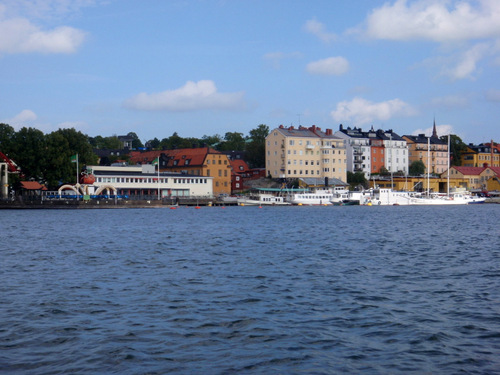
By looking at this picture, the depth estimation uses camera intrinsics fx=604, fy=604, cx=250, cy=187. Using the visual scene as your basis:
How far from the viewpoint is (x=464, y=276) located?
73.8 ft

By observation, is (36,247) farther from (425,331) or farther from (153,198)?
(153,198)

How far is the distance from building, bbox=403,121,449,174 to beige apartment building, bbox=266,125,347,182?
33891 millimetres

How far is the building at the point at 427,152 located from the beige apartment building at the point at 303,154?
111 feet

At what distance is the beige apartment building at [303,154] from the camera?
12988 centimetres

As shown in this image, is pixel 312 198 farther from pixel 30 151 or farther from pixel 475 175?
pixel 475 175

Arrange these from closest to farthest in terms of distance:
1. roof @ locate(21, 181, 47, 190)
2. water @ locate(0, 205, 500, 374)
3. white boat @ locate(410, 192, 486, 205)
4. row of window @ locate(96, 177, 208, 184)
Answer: water @ locate(0, 205, 500, 374), roof @ locate(21, 181, 47, 190), row of window @ locate(96, 177, 208, 184), white boat @ locate(410, 192, 486, 205)

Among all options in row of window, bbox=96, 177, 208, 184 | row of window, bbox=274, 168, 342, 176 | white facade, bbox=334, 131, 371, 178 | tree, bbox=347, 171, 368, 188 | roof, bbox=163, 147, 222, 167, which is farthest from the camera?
white facade, bbox=334, 131, 371, 178

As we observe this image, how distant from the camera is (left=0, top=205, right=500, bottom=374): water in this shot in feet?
40.2

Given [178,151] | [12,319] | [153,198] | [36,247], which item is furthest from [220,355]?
[178,151]

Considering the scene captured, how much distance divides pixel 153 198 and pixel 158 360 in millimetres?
93703

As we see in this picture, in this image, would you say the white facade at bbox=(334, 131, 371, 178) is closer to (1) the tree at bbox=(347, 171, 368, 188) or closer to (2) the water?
(1) the tree at bbox=(347, 171, 368, 188)

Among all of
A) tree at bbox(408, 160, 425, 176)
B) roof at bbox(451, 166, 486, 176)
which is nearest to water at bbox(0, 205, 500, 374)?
tree at bbox(408, 160, 425, 176)

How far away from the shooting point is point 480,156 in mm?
172500

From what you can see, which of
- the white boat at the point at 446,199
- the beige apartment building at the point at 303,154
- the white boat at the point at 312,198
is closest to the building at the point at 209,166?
the beige apartment building at the point at 303,154
